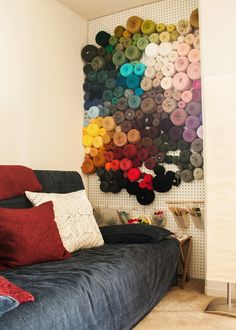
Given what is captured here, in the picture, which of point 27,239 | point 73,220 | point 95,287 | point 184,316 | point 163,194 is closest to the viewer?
point 95,287

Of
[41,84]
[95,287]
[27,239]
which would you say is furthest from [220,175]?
[41,84]

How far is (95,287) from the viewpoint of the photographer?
172cm

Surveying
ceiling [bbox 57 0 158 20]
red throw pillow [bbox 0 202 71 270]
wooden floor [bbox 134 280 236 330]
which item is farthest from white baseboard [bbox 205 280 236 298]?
ceiling [bbox 57 0 158 20]

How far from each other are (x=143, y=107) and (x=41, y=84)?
2.86 ft

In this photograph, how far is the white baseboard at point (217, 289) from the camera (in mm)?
2615

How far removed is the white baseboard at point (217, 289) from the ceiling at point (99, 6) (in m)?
2.41

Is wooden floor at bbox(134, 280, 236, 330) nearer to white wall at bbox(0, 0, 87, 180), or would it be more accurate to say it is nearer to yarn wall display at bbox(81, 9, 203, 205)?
yarn wall display at bbox(81, 9, 203, 205)

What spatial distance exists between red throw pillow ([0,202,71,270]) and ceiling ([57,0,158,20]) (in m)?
2.03

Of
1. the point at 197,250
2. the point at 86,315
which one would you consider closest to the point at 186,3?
the point at 197,250

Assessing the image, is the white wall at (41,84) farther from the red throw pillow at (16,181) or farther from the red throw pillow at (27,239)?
the red throw pillow at (27,239)

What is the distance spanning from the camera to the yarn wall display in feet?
9.78

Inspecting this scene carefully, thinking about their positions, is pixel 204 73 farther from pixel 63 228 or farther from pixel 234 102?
pixel 63 228

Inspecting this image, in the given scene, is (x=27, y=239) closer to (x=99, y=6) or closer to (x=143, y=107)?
(x=143, y=107)

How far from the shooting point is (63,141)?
3240mm
